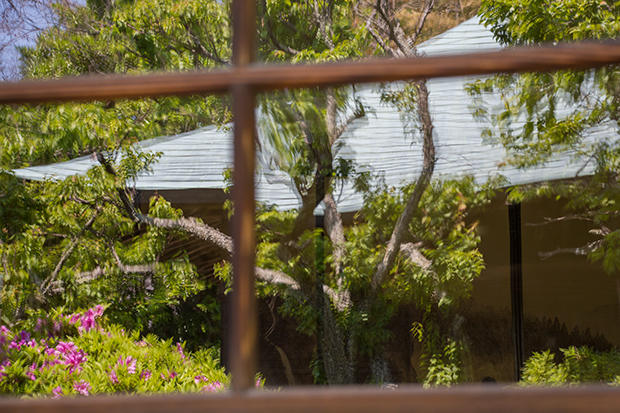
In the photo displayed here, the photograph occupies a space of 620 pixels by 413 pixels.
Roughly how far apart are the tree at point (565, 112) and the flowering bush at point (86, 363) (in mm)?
1555

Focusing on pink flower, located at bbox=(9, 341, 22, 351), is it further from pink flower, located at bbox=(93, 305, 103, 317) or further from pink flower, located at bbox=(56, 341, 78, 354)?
Result: pink flower, located at bbox=(93, 305, 103, 317)

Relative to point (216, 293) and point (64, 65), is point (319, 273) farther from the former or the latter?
point (64, 65)

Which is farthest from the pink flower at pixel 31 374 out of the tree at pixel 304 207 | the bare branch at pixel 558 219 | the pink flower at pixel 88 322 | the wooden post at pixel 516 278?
the bare branch at pixel 558 219

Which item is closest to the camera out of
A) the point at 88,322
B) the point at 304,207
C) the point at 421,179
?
the point at 88,322

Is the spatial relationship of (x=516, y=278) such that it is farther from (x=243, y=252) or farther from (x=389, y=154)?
(x=243, y=252)

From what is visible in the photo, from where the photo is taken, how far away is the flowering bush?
4.93 ft

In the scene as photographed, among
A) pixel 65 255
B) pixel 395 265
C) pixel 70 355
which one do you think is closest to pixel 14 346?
pixel 70 355

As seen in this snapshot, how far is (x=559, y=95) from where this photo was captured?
1.86 meters

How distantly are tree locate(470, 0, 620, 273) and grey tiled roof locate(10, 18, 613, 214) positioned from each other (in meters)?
0.06

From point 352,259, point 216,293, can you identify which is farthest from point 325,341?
point 216,293

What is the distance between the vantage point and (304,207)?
227 cm

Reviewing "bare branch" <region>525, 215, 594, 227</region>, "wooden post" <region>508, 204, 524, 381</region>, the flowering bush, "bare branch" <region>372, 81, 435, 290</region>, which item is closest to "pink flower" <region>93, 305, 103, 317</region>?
the flowering bush

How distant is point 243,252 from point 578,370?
2105mm

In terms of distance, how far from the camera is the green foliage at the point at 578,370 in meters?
1.83
